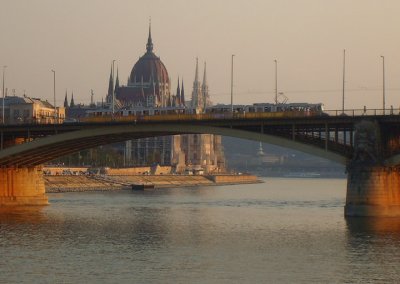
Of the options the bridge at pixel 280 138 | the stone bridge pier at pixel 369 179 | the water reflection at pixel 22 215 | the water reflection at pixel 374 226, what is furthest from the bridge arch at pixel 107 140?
the water reflection at pixel 374 226

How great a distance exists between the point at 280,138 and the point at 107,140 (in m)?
26.2

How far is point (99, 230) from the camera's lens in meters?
92.6

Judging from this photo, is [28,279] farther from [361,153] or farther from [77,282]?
[361,153]

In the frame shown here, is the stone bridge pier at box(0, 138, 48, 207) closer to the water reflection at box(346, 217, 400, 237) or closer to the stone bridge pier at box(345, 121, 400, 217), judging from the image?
the water reflection at box(346, 217, 400, 237)

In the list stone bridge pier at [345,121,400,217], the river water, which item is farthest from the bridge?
the river water

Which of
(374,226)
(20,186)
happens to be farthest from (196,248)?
(20,186)

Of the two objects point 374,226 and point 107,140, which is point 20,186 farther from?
point 374,226

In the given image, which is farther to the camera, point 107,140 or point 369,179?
point 107,140

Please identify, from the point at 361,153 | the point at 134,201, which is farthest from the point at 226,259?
the point at 134,201

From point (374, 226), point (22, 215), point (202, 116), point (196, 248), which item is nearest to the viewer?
point (196, 248)

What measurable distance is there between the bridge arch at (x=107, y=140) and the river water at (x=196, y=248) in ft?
21.1

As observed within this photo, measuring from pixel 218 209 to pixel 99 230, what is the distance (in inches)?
1498

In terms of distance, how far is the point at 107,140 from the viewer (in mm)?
122062

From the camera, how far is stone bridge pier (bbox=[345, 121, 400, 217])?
9812 centimetres
